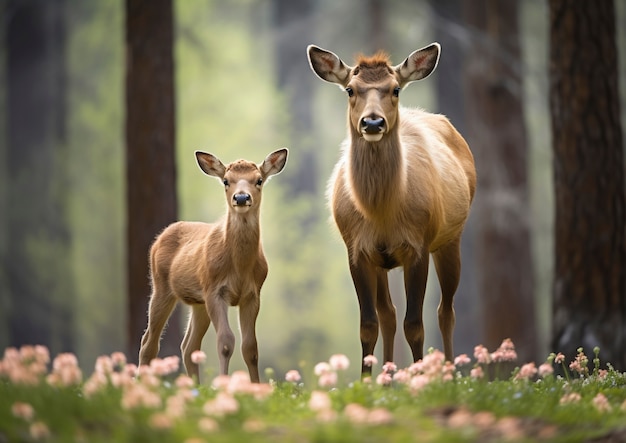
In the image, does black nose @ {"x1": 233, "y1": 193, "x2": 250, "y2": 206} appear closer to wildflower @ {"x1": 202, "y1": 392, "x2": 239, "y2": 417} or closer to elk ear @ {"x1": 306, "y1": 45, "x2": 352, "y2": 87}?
elk ear @ {"x1": 306, "y1": 45, "x2": 352, "y2": 87}

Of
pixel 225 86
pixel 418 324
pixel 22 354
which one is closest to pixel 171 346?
pixel 418 324

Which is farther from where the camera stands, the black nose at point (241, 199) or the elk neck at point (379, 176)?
the black nose at point (241, 199)

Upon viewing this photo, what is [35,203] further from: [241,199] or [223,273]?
[241,199]

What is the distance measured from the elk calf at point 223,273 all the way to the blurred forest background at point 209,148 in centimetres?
1400

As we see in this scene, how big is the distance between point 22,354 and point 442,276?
5347 mm

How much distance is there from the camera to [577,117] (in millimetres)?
11773

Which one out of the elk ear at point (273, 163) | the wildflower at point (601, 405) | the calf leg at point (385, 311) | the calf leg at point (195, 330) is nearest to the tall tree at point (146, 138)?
the calf leg at point (195, 330)

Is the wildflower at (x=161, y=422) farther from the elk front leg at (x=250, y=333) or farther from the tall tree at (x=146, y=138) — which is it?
the tall tree at (x=146, y=138)

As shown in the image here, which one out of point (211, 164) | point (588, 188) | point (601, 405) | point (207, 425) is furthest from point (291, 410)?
point (588, 188)

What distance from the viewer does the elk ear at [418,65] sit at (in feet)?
30.3

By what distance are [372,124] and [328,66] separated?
110 centimetres

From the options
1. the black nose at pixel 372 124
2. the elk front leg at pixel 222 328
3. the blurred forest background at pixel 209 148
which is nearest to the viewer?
the black nose at pixel 372 124

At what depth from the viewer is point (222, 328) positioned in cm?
951

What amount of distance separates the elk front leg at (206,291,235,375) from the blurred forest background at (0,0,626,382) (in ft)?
48.8
